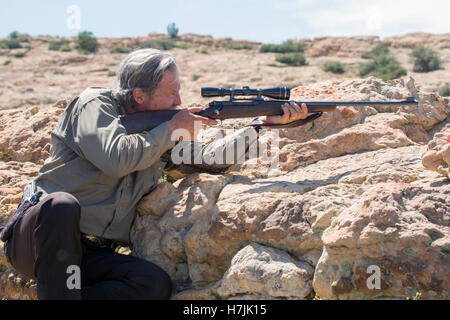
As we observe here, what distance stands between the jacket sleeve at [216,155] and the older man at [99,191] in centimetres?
32

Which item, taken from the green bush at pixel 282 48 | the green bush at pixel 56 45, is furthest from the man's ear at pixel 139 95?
the green bush at pixel 56 45

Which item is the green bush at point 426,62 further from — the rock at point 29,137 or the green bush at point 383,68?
the rock at point 29,137

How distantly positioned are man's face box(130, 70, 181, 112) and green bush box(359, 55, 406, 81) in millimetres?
18385

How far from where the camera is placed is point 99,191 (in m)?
3.32

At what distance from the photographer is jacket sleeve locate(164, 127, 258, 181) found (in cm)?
397

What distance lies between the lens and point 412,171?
3.57 meters

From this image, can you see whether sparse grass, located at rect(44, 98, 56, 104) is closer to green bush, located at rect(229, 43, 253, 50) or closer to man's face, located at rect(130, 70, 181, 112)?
→ man's face, located at rect(130, 70, 181, 112)

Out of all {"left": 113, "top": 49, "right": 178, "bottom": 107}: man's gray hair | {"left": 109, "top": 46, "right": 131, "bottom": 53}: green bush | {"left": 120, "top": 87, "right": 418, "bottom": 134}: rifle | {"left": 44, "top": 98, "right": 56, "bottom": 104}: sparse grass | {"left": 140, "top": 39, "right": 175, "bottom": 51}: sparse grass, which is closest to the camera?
{"left": 113, "top": 49, "right": 178, "bottom": 107}: man's gray hair

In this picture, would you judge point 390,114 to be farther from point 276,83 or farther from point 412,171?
point 276,83

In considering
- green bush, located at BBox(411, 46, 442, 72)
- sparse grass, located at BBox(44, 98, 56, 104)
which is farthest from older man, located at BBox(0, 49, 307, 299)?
green bush, located at BBox(411, 46, 442, 72)

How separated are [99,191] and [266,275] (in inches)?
48.8

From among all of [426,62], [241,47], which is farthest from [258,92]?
[241,47]
